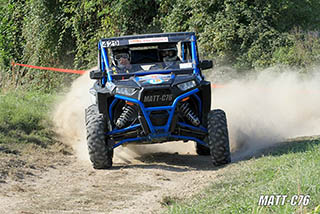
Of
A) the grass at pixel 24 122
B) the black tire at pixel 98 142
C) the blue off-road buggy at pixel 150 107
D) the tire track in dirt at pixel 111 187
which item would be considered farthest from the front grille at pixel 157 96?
the grass at pixel 24 122

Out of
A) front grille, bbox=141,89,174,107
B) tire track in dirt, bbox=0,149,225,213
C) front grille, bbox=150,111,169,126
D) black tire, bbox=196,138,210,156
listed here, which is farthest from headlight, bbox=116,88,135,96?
black tire, bbox=196,138,210,156

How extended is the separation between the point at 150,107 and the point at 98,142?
1.01 meters

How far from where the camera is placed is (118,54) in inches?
406

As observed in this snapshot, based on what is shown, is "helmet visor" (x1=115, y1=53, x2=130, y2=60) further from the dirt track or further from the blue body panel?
the dirt track

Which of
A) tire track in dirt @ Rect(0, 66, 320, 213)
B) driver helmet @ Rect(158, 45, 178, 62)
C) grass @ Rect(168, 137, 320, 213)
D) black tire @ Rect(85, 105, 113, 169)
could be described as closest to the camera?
grass @ Rect(168, 137, 320, 213)

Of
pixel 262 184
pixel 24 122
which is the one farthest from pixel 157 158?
pixel 262 184

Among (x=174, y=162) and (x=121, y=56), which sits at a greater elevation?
(x=121, y=56)

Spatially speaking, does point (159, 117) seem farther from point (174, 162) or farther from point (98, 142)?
point (174, 162)

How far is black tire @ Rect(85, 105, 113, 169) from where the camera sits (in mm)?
9289

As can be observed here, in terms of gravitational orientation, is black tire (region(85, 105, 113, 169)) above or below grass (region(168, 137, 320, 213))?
above

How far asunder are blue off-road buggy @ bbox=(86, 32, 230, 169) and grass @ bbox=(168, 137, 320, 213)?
922 mm

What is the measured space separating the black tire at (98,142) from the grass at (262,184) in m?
1.87

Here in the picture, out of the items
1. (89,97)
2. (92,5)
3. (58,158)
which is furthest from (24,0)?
(58,158)

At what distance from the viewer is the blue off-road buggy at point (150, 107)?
29.6 feet
